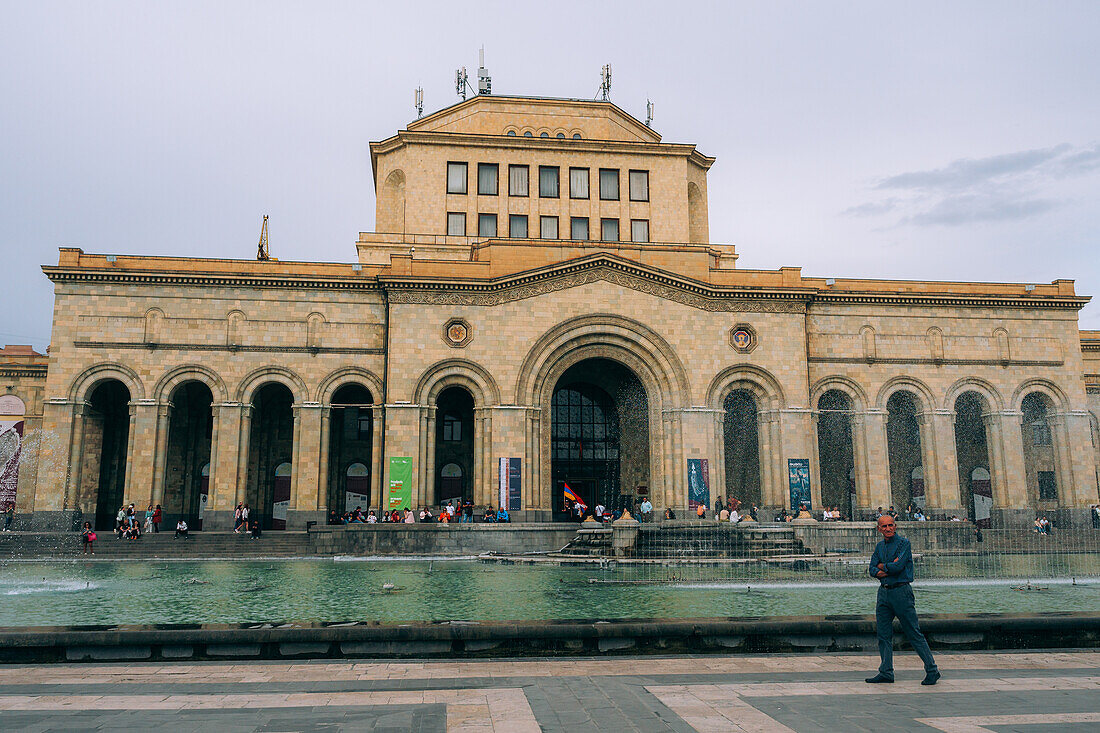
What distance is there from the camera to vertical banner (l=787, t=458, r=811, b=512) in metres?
35.8

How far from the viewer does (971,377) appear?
127 feet

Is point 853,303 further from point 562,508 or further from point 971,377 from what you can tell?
point 562,508

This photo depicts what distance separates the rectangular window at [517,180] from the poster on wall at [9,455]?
28.5 metres

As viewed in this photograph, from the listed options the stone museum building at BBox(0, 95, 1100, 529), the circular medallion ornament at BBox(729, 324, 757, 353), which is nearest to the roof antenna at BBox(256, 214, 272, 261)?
the stone museum building at BBox(0, 95, 1100, 529)

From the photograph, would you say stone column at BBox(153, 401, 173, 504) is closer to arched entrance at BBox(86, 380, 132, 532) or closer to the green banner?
arched entrance at BBox(86, 380, 132, 532)

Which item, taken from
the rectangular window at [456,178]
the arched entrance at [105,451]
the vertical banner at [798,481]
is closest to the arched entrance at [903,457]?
the vertical banner at [798,481]

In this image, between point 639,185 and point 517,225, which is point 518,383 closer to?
point 517,225

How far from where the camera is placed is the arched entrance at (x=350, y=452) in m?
39.0

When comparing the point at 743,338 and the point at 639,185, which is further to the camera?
the point at 639,185

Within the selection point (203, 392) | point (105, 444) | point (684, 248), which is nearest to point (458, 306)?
point (684, 248)

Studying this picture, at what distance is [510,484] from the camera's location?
34.1m

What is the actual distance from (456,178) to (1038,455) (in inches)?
1373

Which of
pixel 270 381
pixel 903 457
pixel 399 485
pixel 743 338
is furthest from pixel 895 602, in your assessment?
pixel 903 457

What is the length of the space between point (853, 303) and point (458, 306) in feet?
63.5
